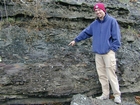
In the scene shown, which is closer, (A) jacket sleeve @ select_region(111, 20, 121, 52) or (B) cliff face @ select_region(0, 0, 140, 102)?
(A) jacket sleeve @ select_region(111, 20, 121, 52)

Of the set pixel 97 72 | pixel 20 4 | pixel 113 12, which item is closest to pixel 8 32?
pixel 20 4

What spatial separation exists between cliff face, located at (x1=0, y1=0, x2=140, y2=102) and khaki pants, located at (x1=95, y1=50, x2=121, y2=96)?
32 centimetres

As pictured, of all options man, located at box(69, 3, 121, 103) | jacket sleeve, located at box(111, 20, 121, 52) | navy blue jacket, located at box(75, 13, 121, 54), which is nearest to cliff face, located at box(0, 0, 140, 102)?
man, located at box(69, 3, 121, 103)

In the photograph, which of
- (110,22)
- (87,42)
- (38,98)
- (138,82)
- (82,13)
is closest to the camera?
(110,22)

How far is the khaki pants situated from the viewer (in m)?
4.79

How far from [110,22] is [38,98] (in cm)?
227

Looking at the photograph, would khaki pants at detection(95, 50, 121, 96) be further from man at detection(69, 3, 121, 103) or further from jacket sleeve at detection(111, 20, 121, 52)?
jacket sleeve at detection(111, 20, 121, 52)

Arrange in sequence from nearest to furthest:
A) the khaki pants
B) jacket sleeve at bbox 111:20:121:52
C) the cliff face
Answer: jacket sleeve at bbox 111:20:121:52, the khaki pants, the cliff face

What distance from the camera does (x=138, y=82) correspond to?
573 cm

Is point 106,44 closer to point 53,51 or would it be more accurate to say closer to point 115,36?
point 115,36

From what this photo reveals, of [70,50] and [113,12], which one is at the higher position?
[113,12]

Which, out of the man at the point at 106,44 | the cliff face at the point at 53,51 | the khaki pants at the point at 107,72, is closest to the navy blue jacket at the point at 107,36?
the man at the point at 106,44

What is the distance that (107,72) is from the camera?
16.0ft

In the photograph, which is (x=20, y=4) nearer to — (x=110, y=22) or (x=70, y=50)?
(x=70, y=50)
